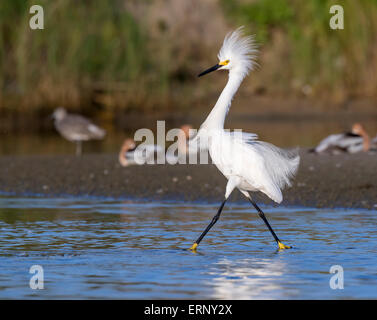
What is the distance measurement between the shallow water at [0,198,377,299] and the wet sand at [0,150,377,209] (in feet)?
2.30

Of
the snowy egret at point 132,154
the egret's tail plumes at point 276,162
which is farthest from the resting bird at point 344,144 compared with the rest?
the egret's tail plumes at point 276,162

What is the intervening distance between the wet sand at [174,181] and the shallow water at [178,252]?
0.70m

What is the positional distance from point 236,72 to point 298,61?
20924 mm

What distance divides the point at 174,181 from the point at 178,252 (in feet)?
17.6

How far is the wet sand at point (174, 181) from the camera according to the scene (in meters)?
13.5

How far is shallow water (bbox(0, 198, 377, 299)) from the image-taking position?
25.9 ft

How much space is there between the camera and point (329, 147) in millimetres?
17438

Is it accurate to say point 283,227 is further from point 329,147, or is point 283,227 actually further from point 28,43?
point 28,43

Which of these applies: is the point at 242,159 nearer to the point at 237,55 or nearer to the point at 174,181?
the point at 237,55

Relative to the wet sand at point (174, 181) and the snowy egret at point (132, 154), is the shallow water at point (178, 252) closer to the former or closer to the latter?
the wet sand at point (174, 181)

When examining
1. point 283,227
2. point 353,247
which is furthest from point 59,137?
point 353,247

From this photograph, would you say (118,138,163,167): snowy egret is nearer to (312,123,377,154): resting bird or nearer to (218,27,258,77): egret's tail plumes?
(312,123,377,154): resting bird

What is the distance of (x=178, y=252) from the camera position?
9.67m

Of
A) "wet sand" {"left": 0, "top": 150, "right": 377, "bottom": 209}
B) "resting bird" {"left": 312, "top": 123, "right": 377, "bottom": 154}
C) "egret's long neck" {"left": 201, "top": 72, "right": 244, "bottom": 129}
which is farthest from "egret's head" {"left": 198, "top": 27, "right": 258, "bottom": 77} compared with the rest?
"resting bird" {"left": 312, "top": 123, "right": 377, "bottom": 154}
